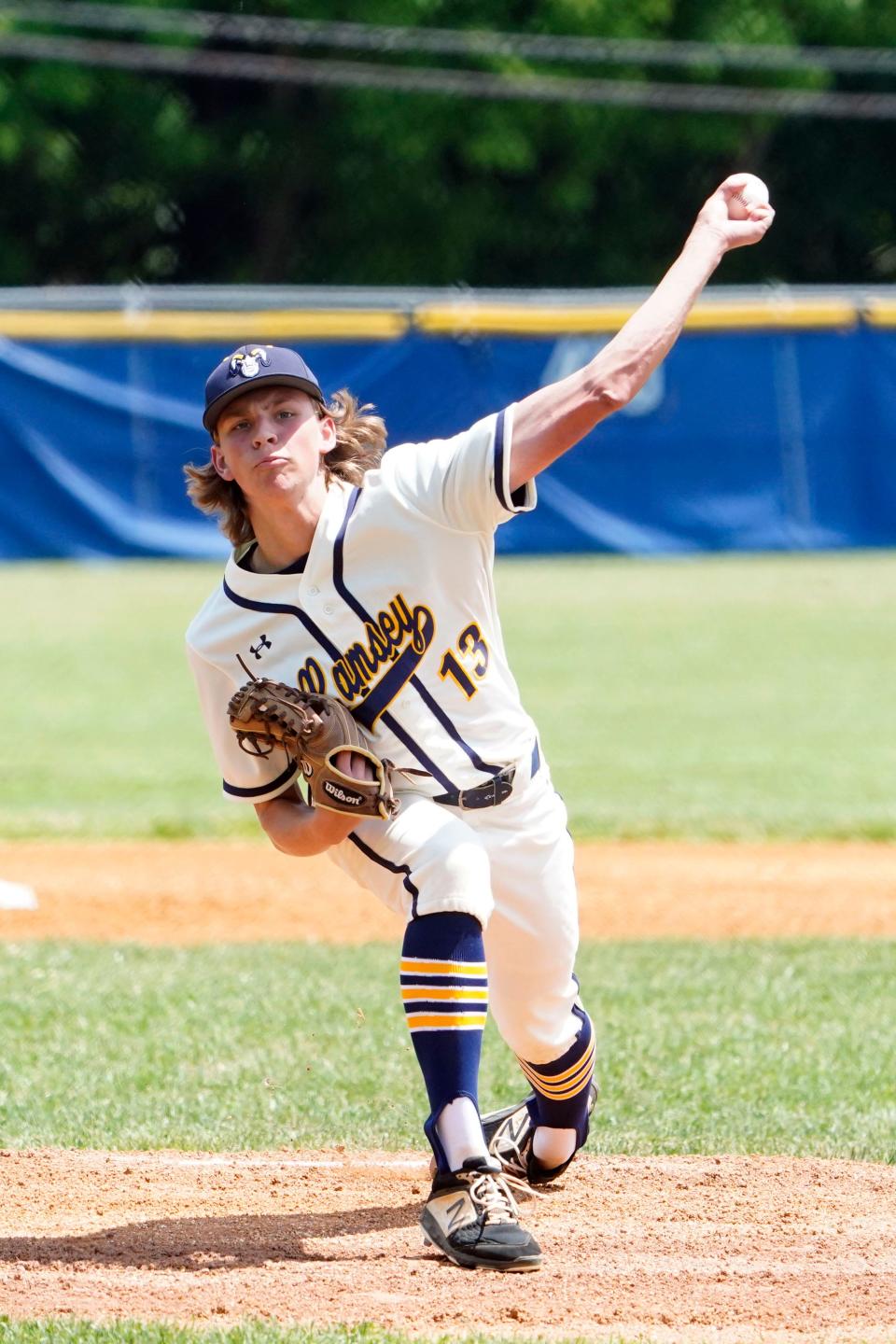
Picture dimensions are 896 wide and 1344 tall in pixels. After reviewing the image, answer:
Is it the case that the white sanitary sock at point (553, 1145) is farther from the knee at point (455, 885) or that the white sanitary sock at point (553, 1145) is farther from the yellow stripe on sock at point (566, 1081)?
the knee at point (455, 885)

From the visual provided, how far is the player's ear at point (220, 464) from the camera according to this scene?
3752 mm

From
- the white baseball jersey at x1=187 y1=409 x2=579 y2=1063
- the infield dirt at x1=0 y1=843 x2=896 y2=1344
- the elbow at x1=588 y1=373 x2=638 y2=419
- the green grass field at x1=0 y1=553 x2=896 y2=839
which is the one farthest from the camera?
the green grass field at x1=0 y1=553 x2=896 y2=839

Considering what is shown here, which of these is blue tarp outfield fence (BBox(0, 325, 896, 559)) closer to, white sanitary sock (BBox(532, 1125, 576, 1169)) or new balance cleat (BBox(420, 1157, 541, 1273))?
white sanitary sock (BBox(532, 1125, 576, 1169))

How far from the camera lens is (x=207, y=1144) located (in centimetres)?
455

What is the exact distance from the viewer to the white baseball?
3639 mm

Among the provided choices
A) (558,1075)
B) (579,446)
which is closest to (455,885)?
A: (558,1075)

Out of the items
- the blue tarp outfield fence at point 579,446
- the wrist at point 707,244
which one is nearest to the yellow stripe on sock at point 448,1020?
the wrist at point 707,244

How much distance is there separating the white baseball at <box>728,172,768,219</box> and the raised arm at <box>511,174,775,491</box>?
102 mm

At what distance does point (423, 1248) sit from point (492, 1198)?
0.82 feet

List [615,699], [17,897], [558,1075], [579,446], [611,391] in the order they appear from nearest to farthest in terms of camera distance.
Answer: [611,391] → [558,1075] → [17,897] → [615,699] → [579,446]

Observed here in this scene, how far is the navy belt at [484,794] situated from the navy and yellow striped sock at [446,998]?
252mm

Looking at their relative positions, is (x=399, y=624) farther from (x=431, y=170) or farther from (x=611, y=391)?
(x=431, y=170)

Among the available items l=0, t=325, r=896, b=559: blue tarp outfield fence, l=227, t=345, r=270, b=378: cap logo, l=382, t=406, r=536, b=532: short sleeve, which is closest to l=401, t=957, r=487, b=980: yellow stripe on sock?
l=382, t=406, r=536, b=532: short sleeve

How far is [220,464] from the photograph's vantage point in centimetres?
377
